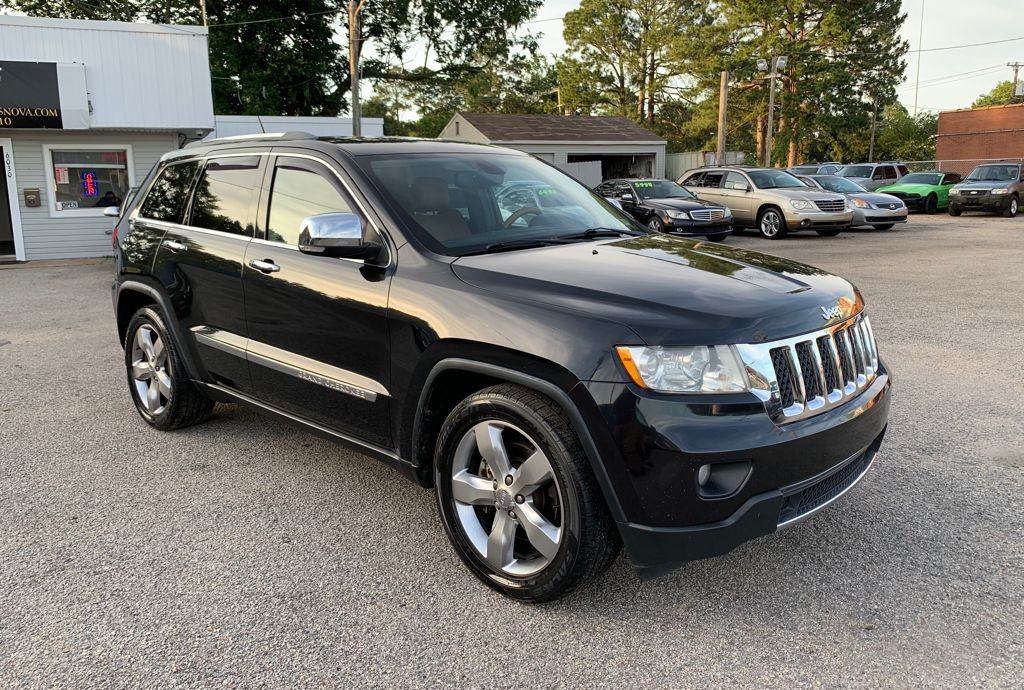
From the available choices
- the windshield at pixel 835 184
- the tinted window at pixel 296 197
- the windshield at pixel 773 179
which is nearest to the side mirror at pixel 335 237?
the tinted window at pixel 296 197

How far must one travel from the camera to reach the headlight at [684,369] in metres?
2.65

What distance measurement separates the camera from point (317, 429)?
3.82 m

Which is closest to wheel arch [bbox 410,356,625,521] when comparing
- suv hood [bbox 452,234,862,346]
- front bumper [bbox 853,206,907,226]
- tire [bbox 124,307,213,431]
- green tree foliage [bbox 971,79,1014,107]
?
suv hood [bbox 452,234,862,346]

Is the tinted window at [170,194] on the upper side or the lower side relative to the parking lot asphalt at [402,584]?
upper

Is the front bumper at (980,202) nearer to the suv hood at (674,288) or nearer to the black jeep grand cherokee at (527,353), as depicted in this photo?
the black jeep grand cherokee at (527,353)

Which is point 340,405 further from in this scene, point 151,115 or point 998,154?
point 998,154

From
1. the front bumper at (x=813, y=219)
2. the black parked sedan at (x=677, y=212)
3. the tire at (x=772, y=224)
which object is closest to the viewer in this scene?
the black parked sedan at (x=677, y=212)

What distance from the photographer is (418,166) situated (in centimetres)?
394

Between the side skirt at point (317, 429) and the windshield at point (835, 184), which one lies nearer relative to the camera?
the side skirt at point (317, 429)

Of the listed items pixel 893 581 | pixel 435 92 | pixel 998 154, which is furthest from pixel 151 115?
pixel 998 154

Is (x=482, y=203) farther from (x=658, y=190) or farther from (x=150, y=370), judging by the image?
(x=658, y=190)

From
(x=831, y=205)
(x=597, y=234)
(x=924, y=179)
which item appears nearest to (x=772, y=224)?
(x=831, y=205)

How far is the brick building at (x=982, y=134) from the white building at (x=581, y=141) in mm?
18321

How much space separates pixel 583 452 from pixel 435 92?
57.5 metres
